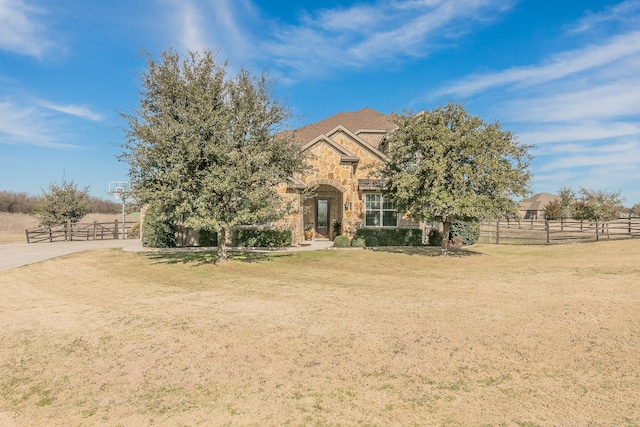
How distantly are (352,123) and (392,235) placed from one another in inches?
484

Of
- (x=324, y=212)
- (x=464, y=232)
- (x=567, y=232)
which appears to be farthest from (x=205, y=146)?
(x=567, y=232)

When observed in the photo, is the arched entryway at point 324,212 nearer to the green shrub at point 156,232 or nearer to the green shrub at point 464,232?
the green shrub at point 464,232

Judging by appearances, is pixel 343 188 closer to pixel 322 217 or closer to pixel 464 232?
pixel 322 217

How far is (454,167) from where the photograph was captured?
18.1 metres

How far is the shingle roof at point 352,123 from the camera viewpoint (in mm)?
30395

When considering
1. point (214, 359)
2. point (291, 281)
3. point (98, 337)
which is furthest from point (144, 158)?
point (214, 359)

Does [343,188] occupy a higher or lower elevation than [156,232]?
higher

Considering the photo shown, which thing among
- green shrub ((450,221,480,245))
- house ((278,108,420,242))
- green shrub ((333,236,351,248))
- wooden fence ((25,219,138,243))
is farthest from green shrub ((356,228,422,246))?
wooden fence ((25,219,138,243))

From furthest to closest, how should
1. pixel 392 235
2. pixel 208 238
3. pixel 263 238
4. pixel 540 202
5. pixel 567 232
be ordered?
pixel 540 202
pixel 567 232
pixel 392 235
pixel 208 238
pixel 263 238

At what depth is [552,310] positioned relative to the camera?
8.63 meters

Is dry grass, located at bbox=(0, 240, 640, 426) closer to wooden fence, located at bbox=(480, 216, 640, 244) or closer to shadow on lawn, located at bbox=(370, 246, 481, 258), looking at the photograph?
shadow on lawn, located at bbox=(370, 246, 481, 258)

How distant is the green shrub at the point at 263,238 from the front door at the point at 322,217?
14.0 feet

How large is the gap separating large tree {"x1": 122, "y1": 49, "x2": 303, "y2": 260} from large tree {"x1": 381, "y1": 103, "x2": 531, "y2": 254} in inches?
267

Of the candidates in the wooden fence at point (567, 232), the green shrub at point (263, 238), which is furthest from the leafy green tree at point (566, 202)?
the green shrub at point (263, 238)
